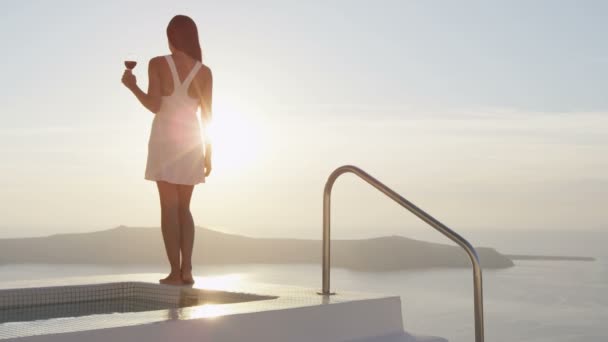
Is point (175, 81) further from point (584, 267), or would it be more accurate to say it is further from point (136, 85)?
point (584, 267)

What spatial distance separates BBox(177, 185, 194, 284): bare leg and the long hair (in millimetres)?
949

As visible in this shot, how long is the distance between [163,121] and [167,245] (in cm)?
87

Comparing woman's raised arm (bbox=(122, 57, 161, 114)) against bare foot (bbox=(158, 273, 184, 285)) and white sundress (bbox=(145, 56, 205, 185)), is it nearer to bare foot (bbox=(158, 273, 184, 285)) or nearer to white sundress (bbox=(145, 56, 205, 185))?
white sundress (bbox=(145, 56, 205, 185))

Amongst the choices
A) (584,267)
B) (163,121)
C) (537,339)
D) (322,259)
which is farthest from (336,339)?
(584,267)

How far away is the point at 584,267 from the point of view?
189 metres

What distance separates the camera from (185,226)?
5.07 metres

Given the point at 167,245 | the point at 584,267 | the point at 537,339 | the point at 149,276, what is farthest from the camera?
the point at 584,267

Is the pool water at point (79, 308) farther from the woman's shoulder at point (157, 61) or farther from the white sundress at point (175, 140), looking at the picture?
the woman's shoulder at point (157, 61)

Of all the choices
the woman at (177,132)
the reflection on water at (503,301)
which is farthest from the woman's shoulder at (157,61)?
the reflection on water at (503,301)

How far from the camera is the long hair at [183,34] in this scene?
494 cm

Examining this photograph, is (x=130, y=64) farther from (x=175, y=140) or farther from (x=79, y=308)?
(x=79, y=308)

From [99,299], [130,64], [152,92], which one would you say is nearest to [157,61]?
[152,92]

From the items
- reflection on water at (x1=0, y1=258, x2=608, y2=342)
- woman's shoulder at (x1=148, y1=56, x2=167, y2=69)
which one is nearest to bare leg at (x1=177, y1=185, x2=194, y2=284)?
woman's shoulder at (x1=148, y1=56, x2=167, y2=69)

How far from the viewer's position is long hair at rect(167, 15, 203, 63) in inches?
194
